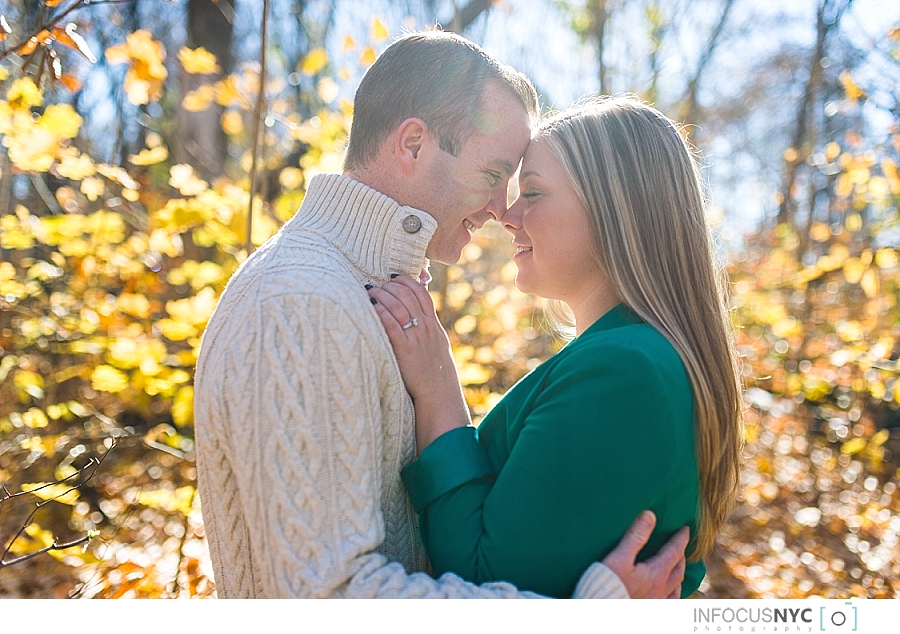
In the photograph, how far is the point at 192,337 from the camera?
299cm

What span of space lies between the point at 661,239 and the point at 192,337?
213cm

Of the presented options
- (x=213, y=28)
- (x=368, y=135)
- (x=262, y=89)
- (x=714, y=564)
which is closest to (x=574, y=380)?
(x=368, y=135)

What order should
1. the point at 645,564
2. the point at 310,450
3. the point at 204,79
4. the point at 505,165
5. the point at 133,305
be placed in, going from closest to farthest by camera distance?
1. the point at 310,450
2. the point at 645,564
3. the point at 505,165
4. the point at 133,305
5. the point at 204,79

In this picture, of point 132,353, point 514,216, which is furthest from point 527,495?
point 132,353

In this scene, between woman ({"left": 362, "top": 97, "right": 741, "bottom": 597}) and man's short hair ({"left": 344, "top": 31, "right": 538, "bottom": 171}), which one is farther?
man's short hair ({"left": 344, "top": 31, "right": 538, "bottom": 171})

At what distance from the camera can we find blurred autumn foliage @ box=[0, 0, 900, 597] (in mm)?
2816

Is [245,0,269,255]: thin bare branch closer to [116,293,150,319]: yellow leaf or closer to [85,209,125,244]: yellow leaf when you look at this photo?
[116,293,150,319]: yellow leaf

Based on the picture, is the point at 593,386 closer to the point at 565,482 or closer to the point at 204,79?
the point at 565,482

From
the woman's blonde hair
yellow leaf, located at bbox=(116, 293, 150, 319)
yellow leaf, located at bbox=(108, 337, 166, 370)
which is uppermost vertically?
the woman's blonde hair

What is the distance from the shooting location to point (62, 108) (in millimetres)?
2652

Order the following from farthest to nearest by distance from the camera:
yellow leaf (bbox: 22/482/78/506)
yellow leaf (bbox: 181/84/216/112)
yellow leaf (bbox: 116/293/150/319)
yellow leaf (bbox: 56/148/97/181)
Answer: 1. yellow leaf (bbox: 181/84/216/112)
2. yellow leaf (bbox: 116/293/150/319)
3. yellow leaf (bbox: 56/148/97/181)
4. yellow leaf (bbox: 22/482/78/506)

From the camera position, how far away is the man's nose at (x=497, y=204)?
5.81ft

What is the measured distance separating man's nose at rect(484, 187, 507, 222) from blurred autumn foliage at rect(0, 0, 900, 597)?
3.38ft
